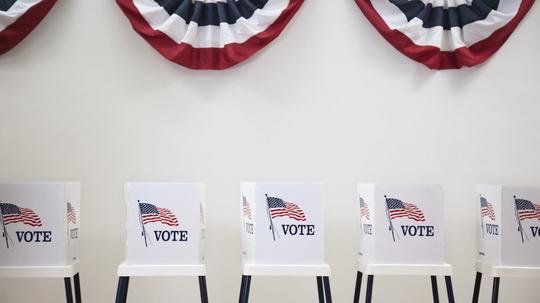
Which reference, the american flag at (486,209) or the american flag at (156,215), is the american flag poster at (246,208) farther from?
the american flag at (486,209)

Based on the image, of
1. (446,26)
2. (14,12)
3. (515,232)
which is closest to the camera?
(515,232)

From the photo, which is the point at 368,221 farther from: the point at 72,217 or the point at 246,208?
the point at 72,217

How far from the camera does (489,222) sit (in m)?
3.09

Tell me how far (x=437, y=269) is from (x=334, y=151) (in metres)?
0.98

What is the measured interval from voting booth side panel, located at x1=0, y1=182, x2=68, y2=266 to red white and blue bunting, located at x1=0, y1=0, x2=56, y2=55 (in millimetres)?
973

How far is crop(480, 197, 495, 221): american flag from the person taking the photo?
10.0 ft

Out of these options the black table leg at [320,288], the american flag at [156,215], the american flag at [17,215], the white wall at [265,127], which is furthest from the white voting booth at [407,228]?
the american flag at [17,215]

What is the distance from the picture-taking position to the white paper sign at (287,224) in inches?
111

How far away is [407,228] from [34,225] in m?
1.73

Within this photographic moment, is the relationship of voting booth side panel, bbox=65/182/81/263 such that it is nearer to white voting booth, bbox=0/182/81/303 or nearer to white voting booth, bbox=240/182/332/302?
white voting booth, bbox=0/182/81/303

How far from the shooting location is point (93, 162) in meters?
3.47

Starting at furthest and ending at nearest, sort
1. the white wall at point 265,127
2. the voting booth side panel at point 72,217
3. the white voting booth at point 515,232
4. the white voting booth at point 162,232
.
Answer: the white wall at point 265,127
the white voting booth at point 515,232
the voting booth side panel at point 72,217
the white voting booth at point 162,232

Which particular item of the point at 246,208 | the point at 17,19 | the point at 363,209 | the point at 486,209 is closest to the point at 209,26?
the point at 17,19

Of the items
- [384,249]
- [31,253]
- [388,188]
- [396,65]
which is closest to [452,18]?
[396,65]
